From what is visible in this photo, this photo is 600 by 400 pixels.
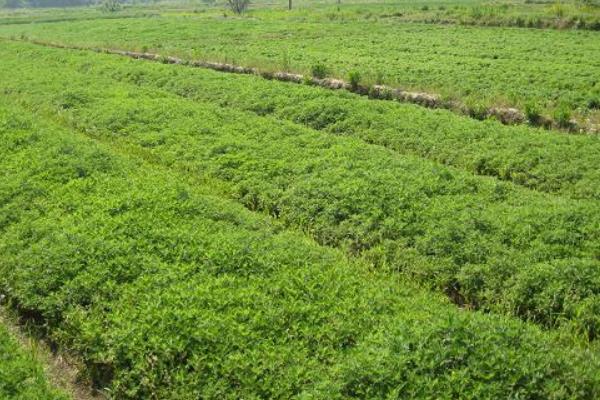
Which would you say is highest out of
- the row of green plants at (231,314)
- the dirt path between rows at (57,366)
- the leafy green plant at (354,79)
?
the leafy green plant at (354,79)

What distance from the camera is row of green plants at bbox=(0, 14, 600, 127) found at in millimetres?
23125

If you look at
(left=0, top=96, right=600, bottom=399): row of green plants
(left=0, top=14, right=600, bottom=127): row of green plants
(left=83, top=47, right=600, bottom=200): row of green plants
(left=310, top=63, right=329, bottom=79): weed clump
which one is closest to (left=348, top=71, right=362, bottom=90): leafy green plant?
(left=0, top=14, right=600, bottom=127): row of green plants

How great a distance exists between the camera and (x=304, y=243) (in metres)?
12.4

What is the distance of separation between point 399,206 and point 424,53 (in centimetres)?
2282

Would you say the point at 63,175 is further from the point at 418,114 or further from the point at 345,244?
the point at 418,114

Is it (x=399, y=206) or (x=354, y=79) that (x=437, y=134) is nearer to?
(x=399, y=206)

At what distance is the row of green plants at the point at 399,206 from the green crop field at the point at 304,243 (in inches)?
2.3

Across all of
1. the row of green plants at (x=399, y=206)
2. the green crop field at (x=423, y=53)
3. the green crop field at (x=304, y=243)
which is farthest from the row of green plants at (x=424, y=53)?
the row of green plants at (x=399, y=206)

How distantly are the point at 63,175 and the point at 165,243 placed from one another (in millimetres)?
5287

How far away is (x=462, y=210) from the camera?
1322 centimetres

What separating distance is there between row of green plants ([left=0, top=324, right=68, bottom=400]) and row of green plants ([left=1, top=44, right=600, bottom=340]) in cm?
663

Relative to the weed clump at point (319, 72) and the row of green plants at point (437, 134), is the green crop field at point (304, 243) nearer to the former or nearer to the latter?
the row of green plants at point (437, 134)

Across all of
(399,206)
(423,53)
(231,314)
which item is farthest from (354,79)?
(231,314)

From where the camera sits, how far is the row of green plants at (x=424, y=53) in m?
23.1
